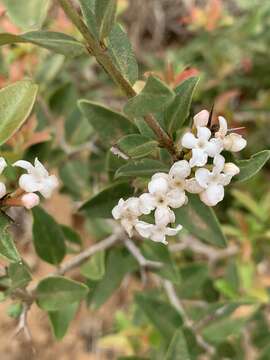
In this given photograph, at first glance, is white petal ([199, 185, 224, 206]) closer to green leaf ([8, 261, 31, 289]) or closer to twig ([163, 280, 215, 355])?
green leaf ([8, 261, 31, 289])

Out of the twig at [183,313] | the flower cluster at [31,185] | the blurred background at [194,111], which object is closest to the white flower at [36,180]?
the flower cluster at [31,185]

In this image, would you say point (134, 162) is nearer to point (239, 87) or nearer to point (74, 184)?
point (74, 184)

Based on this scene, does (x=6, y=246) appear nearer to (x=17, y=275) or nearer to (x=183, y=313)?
(x=17, y=275)

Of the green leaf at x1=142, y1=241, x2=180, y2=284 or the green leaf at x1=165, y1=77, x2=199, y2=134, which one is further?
the green leaf at x1=142, y1=241, x2=180, y2=284

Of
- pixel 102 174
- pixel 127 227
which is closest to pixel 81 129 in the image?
pixel 102 174

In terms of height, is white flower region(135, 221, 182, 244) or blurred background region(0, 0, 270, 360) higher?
white flower region(135, 221, 182, 244)

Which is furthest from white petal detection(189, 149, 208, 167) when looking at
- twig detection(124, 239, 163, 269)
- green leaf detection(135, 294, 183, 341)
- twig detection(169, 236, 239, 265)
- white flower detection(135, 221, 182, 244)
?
twig detection(169, 236, 239, 265)

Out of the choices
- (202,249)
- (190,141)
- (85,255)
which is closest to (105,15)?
(190,141)
